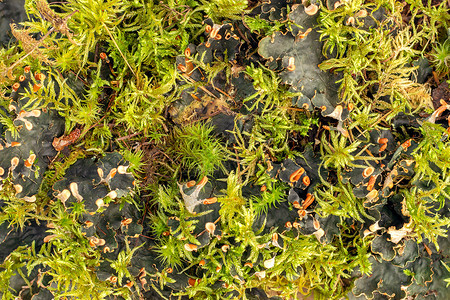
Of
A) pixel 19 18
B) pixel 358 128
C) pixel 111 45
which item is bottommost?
pixel 358 128

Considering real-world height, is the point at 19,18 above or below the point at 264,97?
above

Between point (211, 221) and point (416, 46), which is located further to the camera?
point (416, 46)

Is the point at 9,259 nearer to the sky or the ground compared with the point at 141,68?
nearer to the ground

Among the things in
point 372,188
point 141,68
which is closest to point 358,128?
point 372,188

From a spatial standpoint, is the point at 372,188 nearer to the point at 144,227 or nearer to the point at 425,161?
the point at 425,161

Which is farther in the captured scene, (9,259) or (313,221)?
(9,259)

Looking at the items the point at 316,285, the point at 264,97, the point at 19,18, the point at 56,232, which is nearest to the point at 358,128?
the point at 264,97

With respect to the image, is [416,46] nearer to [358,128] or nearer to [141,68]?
[358,128]

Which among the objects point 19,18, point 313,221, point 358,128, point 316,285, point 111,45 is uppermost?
point 19,18
